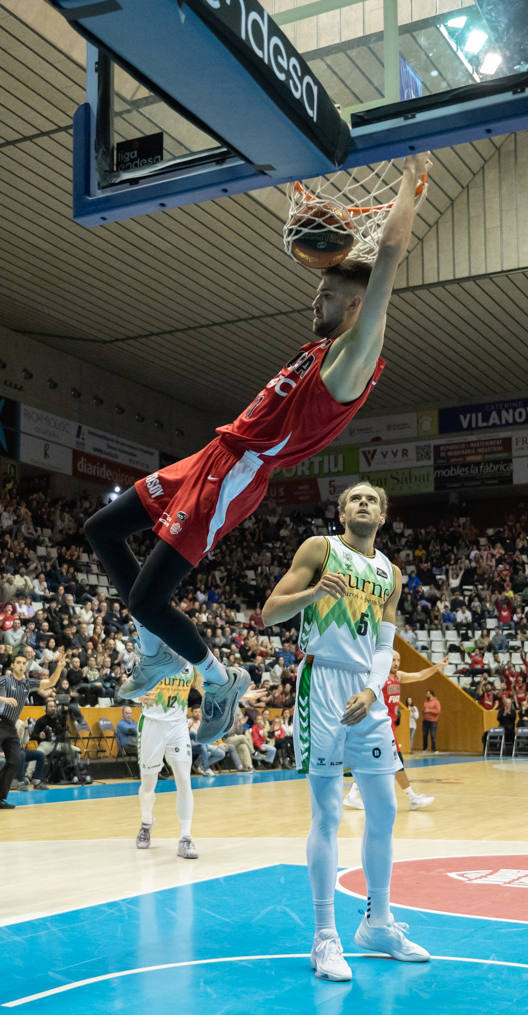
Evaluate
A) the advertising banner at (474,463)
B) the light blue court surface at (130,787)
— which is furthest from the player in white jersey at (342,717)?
the advertising banner at (474,463)

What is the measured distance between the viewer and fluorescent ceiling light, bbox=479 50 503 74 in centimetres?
398

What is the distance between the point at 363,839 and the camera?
5.03m

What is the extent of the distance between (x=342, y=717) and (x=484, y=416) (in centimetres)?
2507

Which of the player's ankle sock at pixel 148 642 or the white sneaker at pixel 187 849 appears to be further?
the white sneaker at pixel 187 849

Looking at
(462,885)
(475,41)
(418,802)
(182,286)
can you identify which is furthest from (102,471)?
(475,41)

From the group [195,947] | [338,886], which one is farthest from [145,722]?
[195,947]

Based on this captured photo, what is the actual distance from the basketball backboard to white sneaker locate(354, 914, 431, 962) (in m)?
3.75

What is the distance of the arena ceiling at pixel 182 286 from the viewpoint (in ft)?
47.0

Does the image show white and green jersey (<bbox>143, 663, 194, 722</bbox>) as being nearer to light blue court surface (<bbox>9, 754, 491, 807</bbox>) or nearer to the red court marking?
the red court marking

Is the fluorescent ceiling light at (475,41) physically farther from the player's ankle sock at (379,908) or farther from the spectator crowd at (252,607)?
the spectator crowd at (252,607)

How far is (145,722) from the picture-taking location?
935 centimetres

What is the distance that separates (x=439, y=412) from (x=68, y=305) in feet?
41.0

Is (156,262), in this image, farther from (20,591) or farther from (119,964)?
(119,964)

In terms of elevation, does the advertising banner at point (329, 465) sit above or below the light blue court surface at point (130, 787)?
above
